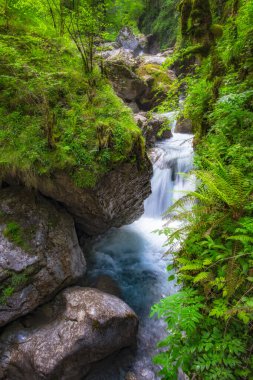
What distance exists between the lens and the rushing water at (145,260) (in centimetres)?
477

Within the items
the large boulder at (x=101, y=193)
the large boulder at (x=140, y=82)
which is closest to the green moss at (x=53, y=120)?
the large boulder at (x=101, y=193)

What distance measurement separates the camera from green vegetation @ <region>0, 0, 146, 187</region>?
447 cm

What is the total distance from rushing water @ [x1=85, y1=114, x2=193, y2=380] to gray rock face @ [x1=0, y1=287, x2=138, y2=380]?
50 cm

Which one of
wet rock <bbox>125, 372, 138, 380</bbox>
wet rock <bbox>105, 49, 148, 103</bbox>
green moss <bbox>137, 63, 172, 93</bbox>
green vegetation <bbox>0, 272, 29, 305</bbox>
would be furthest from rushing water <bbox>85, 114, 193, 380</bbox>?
green moss <bbox>137, 63, 172, 93</bbox>

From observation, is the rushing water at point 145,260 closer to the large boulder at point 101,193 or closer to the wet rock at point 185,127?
the large boulder at point 101,193

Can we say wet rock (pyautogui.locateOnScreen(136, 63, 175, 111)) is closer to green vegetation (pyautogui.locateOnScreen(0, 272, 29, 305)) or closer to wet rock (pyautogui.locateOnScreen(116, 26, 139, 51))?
wet rock (pyautogui.locateOnScreen(116, 26, 139, 51))

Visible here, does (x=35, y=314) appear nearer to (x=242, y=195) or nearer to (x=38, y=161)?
(x=38, y=161)

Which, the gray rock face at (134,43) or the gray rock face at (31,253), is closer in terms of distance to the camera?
the gray rock face at (31,253)

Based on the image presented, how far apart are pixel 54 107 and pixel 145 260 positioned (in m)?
4.72

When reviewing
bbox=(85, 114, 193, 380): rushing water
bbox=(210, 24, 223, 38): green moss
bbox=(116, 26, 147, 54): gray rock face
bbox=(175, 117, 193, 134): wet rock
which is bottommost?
bbox=(85, 114, 193, 380): rushing water

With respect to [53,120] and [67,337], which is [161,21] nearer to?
[53,120]

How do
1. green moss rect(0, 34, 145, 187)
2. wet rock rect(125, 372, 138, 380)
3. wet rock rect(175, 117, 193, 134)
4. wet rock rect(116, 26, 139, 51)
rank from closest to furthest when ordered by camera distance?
1. wet rock rect(125, 372, 138, 380)
2. green moss rect(0, 34, 145, 187)
3. wet rock rect(175, 117, 193, 134)
4. wet rock rect(116, 26, 139, 51)

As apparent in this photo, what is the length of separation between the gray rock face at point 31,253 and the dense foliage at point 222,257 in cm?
266

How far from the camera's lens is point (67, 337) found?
400cm
